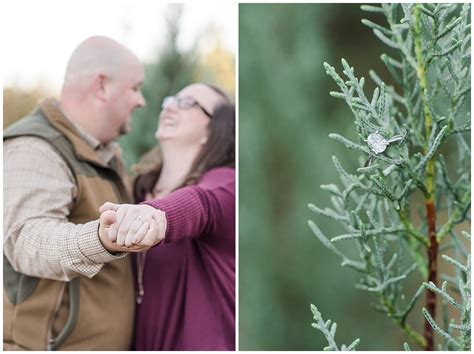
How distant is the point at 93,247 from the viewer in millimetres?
1348

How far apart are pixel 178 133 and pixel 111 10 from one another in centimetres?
33

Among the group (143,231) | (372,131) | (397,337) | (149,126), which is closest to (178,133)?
(149,126)

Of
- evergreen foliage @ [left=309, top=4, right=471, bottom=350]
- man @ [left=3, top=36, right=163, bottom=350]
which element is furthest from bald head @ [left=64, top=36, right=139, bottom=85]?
evergreen foliage @ [left=309, top=4, right=471, bottom=350]

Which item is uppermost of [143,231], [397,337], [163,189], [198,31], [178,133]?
[198,31]

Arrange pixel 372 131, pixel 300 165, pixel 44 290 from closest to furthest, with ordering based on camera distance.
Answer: pixel 372 131
pixel 44 290
pixel 300 165

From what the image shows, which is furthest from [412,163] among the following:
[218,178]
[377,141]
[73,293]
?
[73,293]

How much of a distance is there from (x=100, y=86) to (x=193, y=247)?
1.39 feet

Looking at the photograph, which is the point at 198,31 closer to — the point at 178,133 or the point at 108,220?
the point at 178,133

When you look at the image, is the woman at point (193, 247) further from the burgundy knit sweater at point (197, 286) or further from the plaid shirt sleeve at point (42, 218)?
the plaid shirt sleeve at point (42, 218)

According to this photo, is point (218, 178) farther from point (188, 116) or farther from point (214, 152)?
point (188, 116)

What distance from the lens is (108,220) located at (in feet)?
4.37

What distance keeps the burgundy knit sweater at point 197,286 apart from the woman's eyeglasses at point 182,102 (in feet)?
0.53

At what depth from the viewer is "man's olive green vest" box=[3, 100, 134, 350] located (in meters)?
1.57

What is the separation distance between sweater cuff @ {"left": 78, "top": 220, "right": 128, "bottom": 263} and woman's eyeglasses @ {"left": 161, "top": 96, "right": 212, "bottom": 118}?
450 mm
